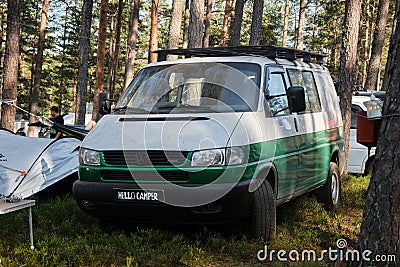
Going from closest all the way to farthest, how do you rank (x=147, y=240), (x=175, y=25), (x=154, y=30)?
(x=147, y=240), (x=175, y=25), (x=154, y=30)

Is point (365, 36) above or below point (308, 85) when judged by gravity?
above

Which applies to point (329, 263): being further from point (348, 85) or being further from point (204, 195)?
point (348, 85)

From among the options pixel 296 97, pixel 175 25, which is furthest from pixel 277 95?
pixel 175 25

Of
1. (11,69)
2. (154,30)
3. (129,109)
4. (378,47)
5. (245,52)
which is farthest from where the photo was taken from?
(154,30)

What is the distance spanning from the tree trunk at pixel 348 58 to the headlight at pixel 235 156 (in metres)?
6.13

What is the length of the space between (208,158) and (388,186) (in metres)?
1.78

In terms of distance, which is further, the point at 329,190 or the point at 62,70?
the point at 62,70

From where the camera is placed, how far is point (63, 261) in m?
4.86

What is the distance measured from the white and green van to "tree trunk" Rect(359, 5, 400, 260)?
137 cm

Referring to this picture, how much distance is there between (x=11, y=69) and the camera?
14.0 metres

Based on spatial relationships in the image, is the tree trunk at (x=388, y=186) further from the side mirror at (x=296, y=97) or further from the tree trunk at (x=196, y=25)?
the tree trunk at (x=196, y=25)

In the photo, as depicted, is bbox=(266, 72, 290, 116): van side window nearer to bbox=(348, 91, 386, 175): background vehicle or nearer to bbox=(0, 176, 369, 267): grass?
bbox=(0, 176, 369, 267): grass

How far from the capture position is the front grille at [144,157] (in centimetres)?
517

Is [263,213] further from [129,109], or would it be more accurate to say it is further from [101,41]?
[101,41]
